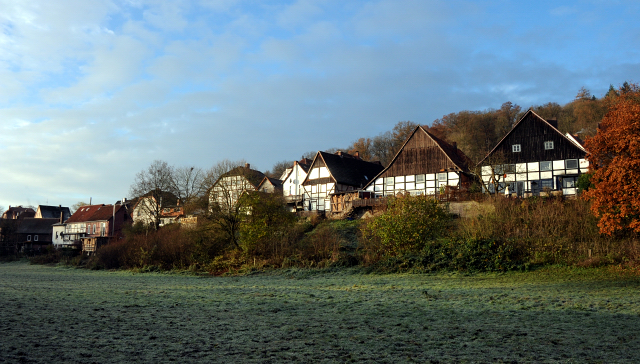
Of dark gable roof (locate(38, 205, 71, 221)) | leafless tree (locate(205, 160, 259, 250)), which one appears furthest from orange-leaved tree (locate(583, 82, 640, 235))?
dark gable roof (locate(38, 205, 71, 221))

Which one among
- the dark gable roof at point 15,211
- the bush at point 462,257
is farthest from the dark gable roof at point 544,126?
the dark gable roof at point 15,211

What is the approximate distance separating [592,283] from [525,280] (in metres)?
2.32

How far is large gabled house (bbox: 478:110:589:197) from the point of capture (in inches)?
1564

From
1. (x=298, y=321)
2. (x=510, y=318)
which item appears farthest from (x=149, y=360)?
(x=510, y=318)

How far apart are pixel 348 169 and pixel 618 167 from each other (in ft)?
133

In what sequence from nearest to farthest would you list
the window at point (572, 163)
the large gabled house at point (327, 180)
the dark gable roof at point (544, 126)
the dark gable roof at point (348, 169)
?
the window at point (572, 163) < the dark gable roof at point (544, 126) < the large gabled house at point (327, 180) < the dark gable roof at point (348, 169)

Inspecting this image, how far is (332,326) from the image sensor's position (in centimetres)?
931

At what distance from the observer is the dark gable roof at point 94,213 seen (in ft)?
262

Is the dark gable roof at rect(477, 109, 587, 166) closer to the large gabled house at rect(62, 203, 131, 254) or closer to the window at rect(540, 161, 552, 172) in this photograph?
the window at rect(540, 161, 552, 172)

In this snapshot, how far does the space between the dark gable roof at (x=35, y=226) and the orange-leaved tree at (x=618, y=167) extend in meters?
94.9

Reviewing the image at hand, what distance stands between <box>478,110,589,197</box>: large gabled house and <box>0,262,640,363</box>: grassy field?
85.0ft

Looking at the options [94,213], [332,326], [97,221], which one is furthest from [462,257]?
[94,213]

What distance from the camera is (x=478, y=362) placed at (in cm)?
649

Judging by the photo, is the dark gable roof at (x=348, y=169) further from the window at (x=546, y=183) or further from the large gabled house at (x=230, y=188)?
the window at (x=546, y=183)
